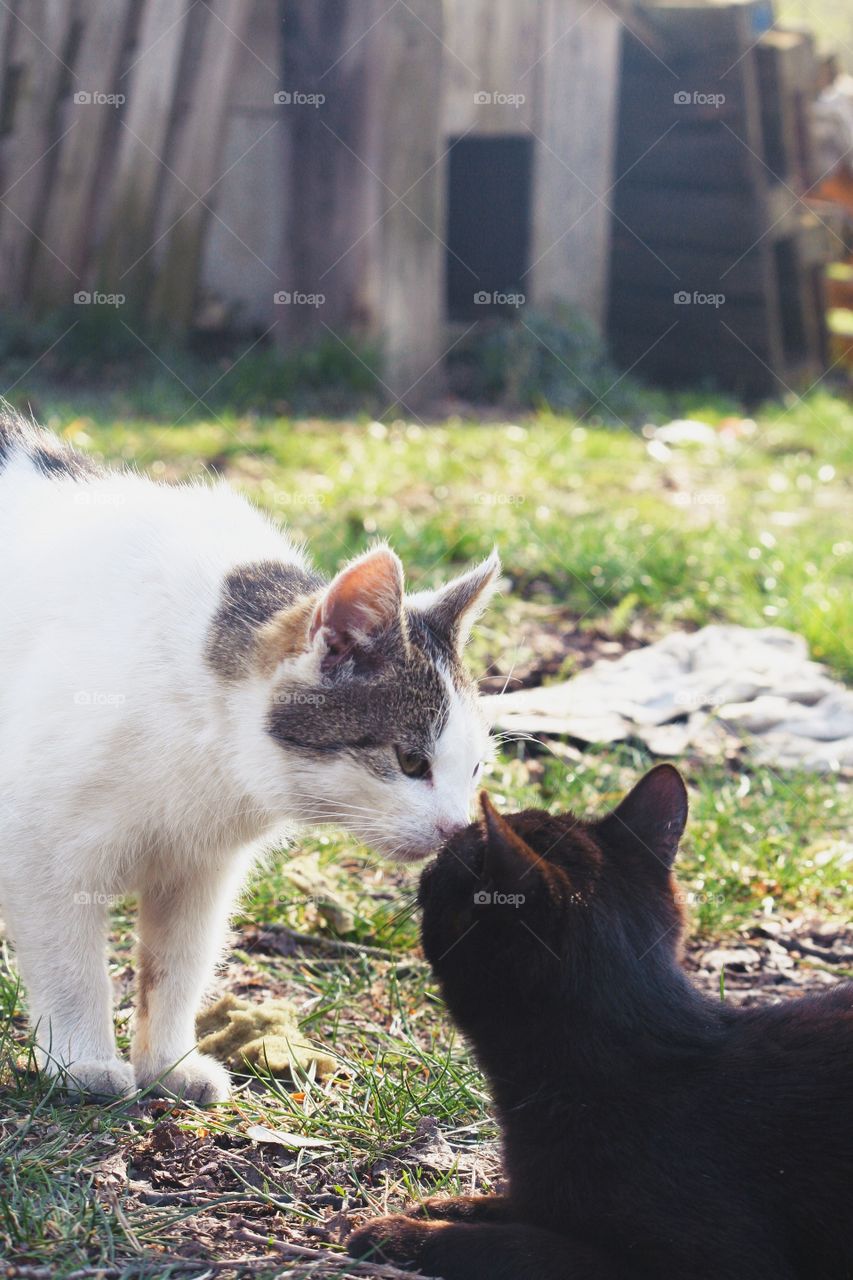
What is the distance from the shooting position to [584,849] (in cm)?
231

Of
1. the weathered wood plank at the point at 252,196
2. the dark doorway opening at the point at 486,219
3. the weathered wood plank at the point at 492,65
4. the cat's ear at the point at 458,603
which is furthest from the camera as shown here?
the dark doorway opening at the point at 486,219

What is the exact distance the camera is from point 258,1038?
2.85 m

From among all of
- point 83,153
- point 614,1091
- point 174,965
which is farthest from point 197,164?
point 614,1091

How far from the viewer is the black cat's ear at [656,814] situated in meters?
2.43

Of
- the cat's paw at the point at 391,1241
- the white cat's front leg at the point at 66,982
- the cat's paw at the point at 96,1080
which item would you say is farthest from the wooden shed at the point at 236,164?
the cat's paw at the point at 391,1241

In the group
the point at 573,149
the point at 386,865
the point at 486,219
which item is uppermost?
the point at 573,149

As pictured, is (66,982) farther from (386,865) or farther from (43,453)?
(43,453)

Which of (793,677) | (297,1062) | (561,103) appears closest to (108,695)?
(297,1062)

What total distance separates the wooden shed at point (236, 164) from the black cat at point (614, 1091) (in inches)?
240

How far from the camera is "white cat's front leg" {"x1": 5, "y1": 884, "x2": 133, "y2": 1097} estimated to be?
8.43ft

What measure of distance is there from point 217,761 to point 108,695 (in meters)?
0.25

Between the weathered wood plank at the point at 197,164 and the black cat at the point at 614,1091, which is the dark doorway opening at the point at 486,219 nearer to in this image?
the weathered wood plank at the point at 197,164

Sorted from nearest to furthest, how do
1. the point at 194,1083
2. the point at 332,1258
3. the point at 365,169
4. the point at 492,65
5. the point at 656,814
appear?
1. the point at 332,1258
2. the point at 656,814
3. the point at 194,1083
4. the point at 365,169
5. the point at 492,65

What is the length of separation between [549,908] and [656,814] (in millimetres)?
383
